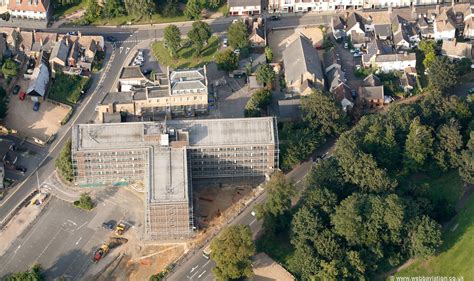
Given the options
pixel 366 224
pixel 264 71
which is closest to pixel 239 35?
pixel 264 71

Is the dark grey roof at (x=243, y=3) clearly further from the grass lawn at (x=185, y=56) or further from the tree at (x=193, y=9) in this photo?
the grass lawn at (x=185, y=56)

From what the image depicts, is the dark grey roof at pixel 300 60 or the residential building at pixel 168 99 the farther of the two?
the dark grey roof at pixel 300 60

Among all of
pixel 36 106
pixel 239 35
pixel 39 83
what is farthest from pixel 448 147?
pixel 39 83

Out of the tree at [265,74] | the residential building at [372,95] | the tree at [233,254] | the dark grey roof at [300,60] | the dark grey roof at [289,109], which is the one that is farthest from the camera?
the dark grey roof at [300,60]

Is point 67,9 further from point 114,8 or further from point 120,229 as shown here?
point 120,229

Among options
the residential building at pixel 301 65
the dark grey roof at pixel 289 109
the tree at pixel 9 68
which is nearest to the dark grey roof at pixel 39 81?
the tree at pixel 9 68

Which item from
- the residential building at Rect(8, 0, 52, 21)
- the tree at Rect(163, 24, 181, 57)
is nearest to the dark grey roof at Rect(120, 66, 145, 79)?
the tree at Rect(163, 24, 181, 57)
